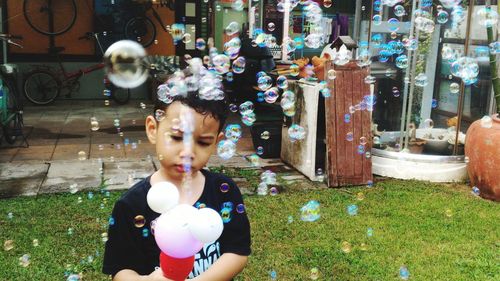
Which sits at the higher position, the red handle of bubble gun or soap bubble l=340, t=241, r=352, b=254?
the red handle of bubble gun

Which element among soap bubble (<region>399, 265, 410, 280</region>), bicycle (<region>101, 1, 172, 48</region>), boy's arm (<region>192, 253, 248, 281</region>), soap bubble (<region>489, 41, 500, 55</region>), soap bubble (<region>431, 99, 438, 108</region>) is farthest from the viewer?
bicycle (<region>101, 1, 172, 48</region>)

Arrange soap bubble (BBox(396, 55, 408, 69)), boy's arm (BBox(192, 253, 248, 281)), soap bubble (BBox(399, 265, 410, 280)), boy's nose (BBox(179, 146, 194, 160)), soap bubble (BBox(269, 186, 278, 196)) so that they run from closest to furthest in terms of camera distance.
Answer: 1. boy's nose (BBox(179, 146, 194, 160))
2. boy's arm (BBox(192, 253, 248, 281))
3. soap bubble (BBox(399, 265, 410, 280))
4. soap bubble (BBox(269, 186, 278, 196))
5. soap bubble (BBox(396, 55, 408, 69))

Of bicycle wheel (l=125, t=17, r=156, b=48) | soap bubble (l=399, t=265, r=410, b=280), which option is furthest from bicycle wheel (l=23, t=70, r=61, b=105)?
soap bubble (l=399, t=265, r=410, b=280)

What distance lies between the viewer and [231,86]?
10164mm

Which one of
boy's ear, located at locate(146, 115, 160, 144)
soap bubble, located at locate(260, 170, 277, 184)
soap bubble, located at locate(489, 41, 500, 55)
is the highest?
soap bubble, located at locate(489, 41, 500, 55)

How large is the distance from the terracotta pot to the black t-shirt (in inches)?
172

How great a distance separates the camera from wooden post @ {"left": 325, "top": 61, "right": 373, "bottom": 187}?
5.95 meters

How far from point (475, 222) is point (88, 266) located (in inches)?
138

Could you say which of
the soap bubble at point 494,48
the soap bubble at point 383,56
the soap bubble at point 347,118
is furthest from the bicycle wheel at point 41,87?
the soap bubble at point 494,48

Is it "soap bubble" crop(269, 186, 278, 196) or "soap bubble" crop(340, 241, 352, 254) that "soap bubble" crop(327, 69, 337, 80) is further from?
"soap bubble" crop(340, 241, 352, 254)

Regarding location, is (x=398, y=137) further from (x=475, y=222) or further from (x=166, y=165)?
(x=166, y=165)

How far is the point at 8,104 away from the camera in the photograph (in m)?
7.83

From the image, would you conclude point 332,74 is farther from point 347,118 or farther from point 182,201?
point 182,201

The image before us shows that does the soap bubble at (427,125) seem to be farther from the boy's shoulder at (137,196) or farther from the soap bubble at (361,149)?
the boy's shoulder at (137,196)
